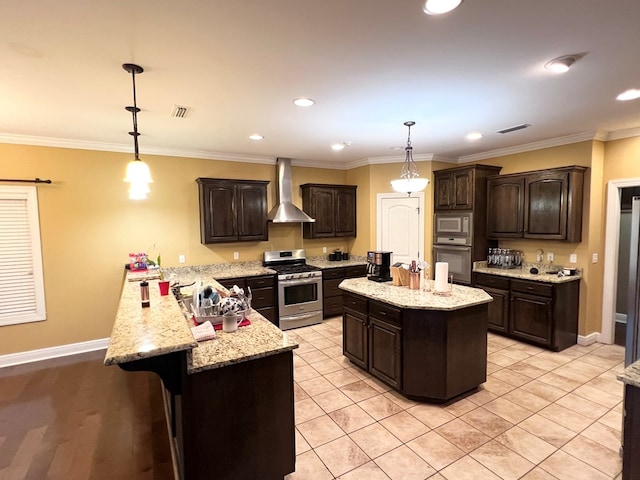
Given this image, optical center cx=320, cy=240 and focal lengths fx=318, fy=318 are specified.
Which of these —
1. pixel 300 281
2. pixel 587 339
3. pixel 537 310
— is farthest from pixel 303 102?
pixel 587 339

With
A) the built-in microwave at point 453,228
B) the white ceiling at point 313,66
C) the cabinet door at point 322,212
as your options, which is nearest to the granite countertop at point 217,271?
the cabinet door at point 322,212

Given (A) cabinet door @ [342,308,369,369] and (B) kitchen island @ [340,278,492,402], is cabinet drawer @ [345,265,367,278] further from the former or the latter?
(B) kitchen island @ [340,278,492,402]

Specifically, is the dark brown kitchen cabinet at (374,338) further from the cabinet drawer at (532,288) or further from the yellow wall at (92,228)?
the yellow wall at (92,228)

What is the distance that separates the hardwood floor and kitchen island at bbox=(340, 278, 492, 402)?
6.66 feet

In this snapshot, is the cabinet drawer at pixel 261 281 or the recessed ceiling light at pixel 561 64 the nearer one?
the recessed ceiling light at pixel 561 64

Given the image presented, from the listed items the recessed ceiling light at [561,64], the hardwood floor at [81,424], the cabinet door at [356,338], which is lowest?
the hardwood floor at [81,424]

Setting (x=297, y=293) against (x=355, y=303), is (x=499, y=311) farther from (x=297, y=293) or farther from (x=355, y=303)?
(x=297, y=293)

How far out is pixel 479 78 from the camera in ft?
7.93

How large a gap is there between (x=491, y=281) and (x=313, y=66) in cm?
394

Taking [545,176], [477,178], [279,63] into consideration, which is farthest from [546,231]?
[279,63]

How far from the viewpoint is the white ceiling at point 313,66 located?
1.64 metres

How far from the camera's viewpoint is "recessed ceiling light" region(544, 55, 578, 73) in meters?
2.11

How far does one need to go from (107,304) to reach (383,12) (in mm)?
4815

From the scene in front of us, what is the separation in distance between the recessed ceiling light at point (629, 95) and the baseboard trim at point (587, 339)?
299cm
